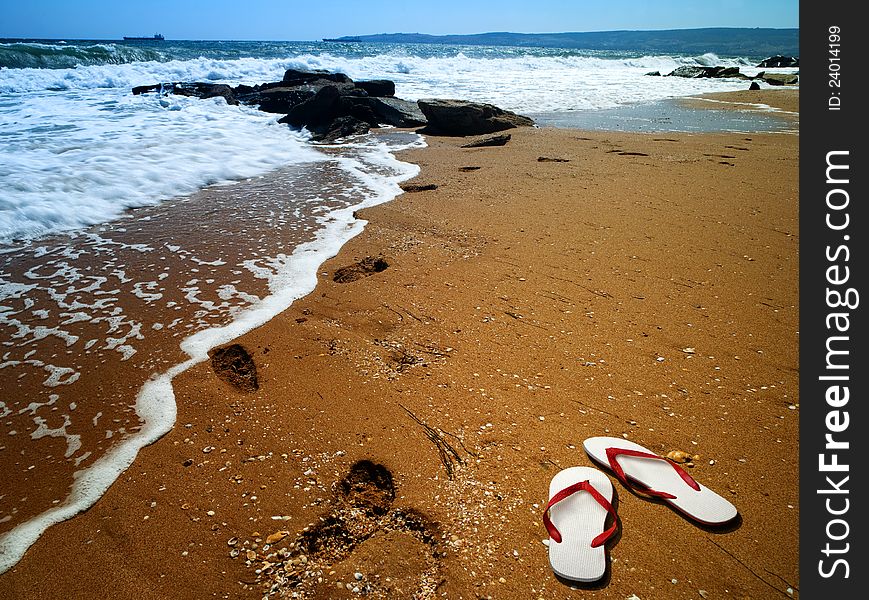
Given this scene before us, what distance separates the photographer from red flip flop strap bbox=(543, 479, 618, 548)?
1786 mm

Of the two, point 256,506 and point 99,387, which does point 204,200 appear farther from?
point 256,506

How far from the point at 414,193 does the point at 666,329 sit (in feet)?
13.1

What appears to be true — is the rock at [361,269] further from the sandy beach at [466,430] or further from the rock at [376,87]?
the rock at [376,87]

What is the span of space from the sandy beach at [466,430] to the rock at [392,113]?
916 centimetres

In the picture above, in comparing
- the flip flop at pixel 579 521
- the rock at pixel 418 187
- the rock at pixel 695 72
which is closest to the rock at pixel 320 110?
the rock at pixel 418 187

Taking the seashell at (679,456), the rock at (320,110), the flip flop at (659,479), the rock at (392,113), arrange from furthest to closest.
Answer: the rock at (392,113), the rock at (320,110), the seashell at (679,456), the flip flop at (659,479)
